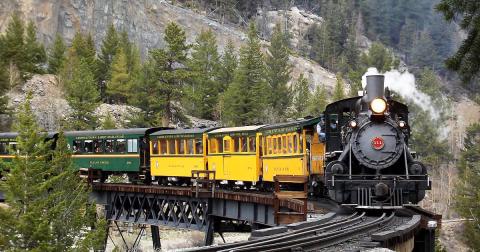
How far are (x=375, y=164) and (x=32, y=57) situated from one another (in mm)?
58849

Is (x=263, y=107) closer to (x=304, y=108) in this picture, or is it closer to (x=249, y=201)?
(x=304, y=108)

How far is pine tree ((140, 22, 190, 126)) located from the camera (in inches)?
2344

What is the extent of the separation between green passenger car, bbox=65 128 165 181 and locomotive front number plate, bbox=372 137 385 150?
18.2 m

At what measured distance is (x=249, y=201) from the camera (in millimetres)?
23500

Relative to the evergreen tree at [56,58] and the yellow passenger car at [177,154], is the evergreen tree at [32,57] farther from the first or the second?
the yellow passenger car at [177,154]

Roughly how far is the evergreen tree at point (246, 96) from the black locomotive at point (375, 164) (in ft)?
137

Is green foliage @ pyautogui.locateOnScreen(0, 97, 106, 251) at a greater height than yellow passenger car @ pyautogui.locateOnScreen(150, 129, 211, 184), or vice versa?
yellow passenger car @ pyautogui.locateOnScreen(150, 129, 211, 184)

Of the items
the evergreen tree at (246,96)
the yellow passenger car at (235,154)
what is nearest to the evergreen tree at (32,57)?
the evergreen tree at (246,96)

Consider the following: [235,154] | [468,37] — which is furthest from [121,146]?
[468,37]

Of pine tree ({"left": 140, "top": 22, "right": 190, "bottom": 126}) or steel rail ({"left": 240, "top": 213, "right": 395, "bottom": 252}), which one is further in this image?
pine tree ({"left": 140, "top": 22, "right": 190, "bottom": 126})

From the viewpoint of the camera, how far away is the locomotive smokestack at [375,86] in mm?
17328

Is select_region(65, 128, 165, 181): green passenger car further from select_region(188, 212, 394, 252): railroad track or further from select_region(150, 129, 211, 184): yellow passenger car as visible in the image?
select_region(188, 212, 394, 252): railroad track

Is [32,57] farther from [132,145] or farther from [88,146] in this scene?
[132,145]

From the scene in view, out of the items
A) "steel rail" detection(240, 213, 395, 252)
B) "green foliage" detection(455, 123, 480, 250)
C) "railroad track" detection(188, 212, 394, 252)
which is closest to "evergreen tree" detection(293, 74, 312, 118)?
"green foliage" detection(455, 123, 480, 250)
